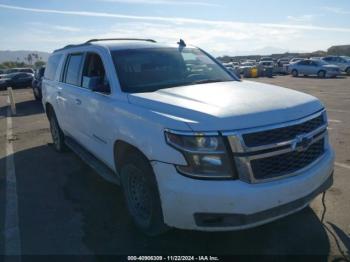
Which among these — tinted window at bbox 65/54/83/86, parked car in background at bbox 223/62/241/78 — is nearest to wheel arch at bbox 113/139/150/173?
tinted window at bbox 65/54/83/86

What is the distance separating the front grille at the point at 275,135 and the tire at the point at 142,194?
0.97 m

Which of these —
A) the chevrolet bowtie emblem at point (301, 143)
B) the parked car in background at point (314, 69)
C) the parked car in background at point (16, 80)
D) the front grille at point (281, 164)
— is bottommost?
the parked car in background at point (16, 80)

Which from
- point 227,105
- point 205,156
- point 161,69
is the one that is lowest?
point 205,156

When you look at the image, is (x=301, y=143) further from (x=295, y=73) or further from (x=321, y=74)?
(x=295, y=73)

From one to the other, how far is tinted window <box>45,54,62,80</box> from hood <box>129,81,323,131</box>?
3.85 m

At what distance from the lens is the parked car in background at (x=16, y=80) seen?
102 feet

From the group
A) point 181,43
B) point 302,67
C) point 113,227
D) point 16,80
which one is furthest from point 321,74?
point 113,227

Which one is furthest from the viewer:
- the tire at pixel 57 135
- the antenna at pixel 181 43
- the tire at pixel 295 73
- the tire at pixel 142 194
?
the tire at pixel 295 73

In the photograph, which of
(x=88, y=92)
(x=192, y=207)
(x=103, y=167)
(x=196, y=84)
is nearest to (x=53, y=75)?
(x=88, y=92)

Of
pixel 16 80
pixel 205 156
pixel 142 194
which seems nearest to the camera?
pixel 205 156

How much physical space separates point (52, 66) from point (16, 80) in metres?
A: 25.9

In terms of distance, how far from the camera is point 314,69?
33.1m

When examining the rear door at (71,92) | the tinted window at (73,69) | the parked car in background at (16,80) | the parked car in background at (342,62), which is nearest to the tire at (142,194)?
the rear door at (71,92)

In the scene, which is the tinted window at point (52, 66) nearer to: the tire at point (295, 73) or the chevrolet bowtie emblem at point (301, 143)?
the chevrolet bowtie emblem at point (301, 143)
